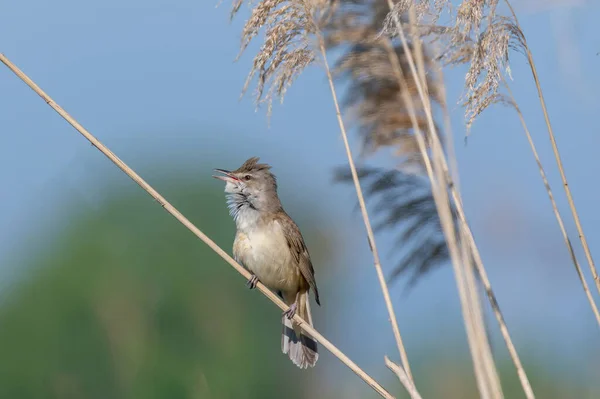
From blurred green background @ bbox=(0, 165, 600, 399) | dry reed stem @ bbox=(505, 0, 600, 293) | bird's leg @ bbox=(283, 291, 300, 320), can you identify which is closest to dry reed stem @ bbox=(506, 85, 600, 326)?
dry reed stem @ bbox=(505, 0, 600, 293)

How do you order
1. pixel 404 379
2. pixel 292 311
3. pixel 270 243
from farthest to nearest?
pixel 270 243
pixel 292 311
pixel 404 379

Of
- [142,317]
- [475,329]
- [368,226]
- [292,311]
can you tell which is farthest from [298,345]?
[142,317]

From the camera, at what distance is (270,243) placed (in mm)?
4234

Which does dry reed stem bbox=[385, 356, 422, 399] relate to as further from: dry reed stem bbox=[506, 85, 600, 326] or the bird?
the bird

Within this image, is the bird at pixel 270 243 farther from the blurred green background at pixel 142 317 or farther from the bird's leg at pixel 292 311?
the blurred green background at pixel 142 317

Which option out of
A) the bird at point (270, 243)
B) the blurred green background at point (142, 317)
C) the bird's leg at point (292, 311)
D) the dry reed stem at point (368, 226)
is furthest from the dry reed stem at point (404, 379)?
the blurred green background at point (142, 317)

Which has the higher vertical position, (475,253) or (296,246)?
(475,253)

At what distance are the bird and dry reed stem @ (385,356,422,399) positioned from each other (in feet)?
5.08

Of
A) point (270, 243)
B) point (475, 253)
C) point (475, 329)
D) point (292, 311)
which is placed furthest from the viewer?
point (270, 243)

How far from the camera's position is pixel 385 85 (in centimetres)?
294

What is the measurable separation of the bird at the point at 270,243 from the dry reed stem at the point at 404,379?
5.08 feet

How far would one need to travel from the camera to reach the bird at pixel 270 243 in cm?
424

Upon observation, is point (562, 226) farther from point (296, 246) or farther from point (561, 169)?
point (296, 246)

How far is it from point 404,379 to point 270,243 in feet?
5.95
